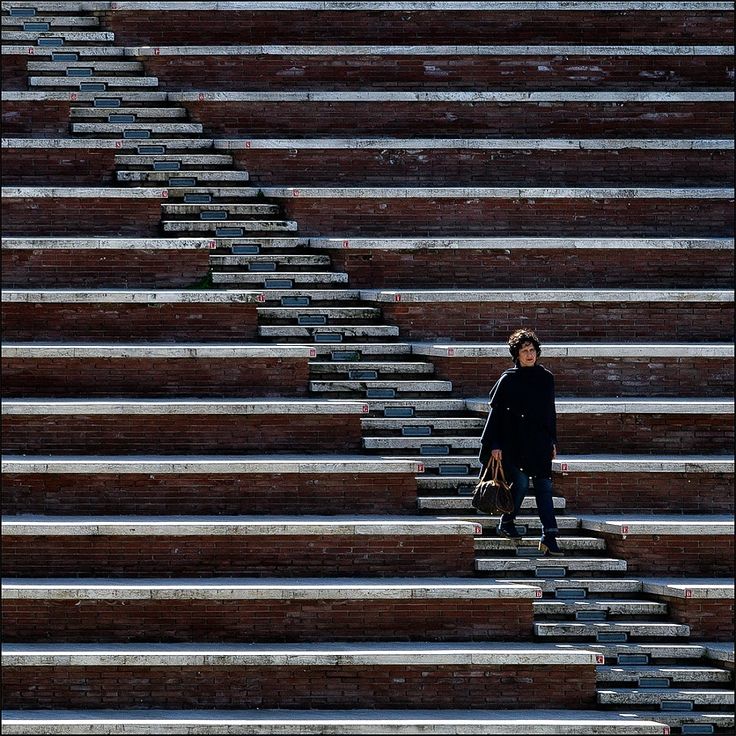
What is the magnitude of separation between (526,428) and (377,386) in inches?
77.6

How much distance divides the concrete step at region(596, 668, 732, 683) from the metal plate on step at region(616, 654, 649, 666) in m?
0.10

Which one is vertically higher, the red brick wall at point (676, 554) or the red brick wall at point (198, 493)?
the red brick wall at point (198, 493)

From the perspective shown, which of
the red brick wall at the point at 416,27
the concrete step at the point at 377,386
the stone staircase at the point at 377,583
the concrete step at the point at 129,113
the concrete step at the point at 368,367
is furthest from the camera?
the red brick wall at the point at 416,27

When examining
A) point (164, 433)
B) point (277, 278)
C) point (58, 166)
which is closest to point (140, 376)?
point (164, 433)

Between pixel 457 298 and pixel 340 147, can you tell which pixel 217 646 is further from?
pixel 340 147

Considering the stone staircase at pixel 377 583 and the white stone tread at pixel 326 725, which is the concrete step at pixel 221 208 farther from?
the white stone tread at pixel 326 725

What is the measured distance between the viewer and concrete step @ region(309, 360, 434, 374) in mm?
10676

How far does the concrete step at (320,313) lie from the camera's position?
11.2 meters

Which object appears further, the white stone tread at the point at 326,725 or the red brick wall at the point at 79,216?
the red brick wall at the point at 79,216

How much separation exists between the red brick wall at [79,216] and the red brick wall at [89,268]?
0.55 meters

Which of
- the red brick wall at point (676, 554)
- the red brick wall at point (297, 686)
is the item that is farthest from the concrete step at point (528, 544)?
the red brick wall at point (297, 686)

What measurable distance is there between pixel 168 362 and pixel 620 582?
364cm

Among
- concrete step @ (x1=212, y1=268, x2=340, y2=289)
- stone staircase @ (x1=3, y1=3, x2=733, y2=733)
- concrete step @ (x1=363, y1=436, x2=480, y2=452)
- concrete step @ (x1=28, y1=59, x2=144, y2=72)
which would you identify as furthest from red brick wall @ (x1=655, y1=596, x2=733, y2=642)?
concrete step @ (x1=28, y1=59, x2=144, y2=72)

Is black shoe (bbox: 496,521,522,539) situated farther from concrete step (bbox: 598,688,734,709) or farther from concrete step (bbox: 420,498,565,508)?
concrete step (bbox: 598,688,734,709)
